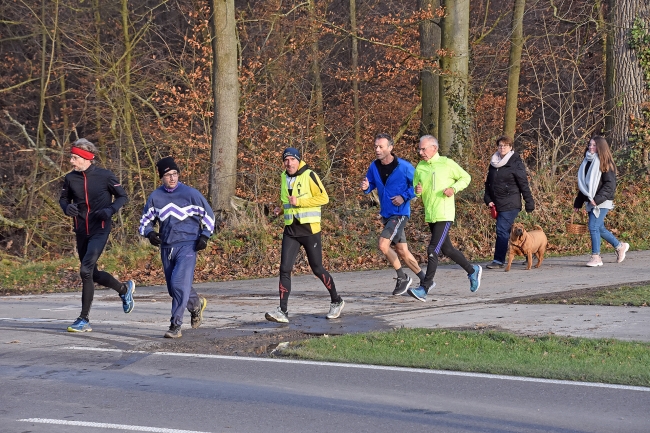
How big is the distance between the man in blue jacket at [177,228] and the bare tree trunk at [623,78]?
1316 centimetres

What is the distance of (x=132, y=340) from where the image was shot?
1009 cm

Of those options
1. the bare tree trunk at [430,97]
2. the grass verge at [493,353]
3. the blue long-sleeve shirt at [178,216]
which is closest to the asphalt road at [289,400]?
the grass verge at [493,353]

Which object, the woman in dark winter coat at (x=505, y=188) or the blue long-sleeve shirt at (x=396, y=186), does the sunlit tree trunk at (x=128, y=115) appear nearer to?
the woman in dark winter coat at (x=505, y=188)

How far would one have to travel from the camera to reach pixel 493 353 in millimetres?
8586

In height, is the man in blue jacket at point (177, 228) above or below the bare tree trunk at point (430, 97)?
below

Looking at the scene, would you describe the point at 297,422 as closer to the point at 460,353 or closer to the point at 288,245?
the point at 460,353

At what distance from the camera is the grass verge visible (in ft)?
25.6

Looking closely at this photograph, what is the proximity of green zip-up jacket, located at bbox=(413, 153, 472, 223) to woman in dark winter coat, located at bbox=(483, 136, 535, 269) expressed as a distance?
2867 millimetres

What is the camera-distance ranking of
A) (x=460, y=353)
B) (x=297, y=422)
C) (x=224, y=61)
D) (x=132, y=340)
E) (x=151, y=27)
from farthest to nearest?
1. (x=151, y=27)
2. (x=224, y=61)
3. (x=132, y=340)
4. (x=460, y=353)
5. (x=297, y=422)

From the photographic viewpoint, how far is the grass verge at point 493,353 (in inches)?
307

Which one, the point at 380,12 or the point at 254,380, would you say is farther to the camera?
the point at 380,12

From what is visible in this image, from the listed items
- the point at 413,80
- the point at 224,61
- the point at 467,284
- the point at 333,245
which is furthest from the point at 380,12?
the point at 467,284

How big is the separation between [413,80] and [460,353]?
22742 millimetres

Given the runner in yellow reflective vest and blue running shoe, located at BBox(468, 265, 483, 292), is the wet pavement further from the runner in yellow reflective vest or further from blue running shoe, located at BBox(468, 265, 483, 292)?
the runner in yellow reflective vest
